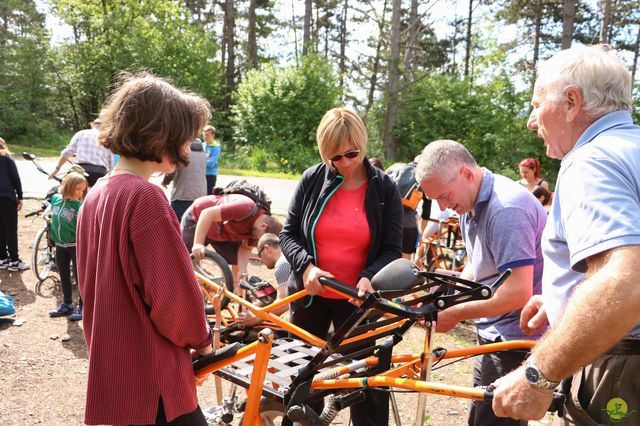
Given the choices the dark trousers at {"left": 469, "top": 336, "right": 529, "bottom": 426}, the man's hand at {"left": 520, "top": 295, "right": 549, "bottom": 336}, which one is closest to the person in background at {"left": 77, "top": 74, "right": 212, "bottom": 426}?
the man's hand at {"left": 520, "top": 295, "right": 549, "bottom": 336}

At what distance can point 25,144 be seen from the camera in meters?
24.7

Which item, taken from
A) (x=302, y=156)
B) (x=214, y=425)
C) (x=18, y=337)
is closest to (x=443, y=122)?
(x=302, y=156)

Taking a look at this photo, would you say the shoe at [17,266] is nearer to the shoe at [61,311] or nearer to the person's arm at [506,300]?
the shoe at [61,311]

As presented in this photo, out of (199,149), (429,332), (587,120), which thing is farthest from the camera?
(199,149)

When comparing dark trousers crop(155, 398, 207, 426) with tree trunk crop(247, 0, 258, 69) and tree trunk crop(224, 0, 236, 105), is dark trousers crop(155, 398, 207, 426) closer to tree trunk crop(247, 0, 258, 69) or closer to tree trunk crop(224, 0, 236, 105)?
tree trunk crop(247, 0, 258, 69)

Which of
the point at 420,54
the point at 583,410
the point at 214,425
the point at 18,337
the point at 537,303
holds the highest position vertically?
the point at 420,54

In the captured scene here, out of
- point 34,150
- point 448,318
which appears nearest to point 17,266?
point 448,318

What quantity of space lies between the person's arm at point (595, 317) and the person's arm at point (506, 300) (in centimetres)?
77

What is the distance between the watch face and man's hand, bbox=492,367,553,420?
0.05 ft

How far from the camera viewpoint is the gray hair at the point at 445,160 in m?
2.49

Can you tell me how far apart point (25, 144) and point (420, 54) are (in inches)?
895

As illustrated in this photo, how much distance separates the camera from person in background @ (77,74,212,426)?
173 centimetres

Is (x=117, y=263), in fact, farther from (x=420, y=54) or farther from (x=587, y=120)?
(x=420, y=54)

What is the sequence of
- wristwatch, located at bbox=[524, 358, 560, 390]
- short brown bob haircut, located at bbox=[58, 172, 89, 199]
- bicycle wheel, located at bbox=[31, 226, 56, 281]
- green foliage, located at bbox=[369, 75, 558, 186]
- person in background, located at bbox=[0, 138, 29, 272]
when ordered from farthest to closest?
green foliage, located at bbox=[369, 75, 558, 186] → person in background, located at bbox=[0, 138, 29, 272] → bicycle wheel, located at bbox=[31, 226, 56, 281] → short brown bob haircut, located at bbox=[58, 172, 89, 199] → wristwatch, located at bbox=[524, 358, 560, 390]
